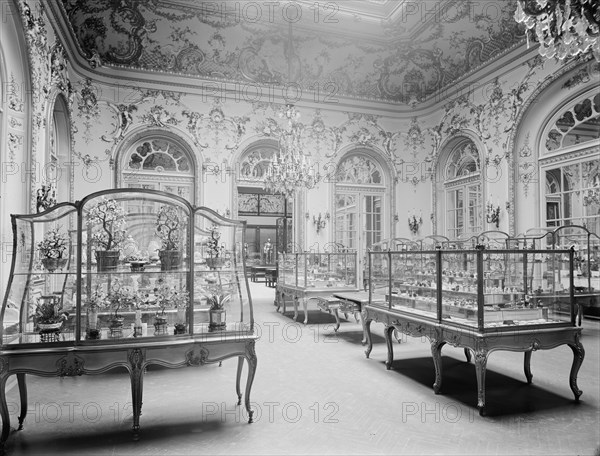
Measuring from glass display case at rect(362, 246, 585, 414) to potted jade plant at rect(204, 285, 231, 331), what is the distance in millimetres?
2254

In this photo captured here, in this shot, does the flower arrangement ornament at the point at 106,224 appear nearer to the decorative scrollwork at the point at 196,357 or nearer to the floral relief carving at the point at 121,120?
the decorative scrollwork at the point at 196,357

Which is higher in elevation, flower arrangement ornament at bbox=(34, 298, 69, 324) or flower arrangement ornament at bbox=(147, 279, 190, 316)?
flower arrangement ornament at bbox=(147, 279, 190, 316)

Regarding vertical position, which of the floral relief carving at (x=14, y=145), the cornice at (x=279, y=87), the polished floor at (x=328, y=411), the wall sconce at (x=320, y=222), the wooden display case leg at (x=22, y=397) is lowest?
the polished floor at (x=328, y=411)

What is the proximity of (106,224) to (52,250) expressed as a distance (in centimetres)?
51

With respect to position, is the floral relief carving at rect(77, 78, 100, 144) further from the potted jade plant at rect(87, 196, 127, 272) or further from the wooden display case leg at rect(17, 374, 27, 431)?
the wooden display case leg at rect(17, 374, 27, 431)

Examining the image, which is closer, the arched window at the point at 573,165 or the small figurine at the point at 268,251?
the arched window at the point at 573,165

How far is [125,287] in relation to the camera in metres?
4.12

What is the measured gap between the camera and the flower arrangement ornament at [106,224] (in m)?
4.12

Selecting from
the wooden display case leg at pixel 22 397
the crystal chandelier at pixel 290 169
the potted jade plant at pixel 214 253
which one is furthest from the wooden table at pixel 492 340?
the crystal chandelier at pixel 290 169

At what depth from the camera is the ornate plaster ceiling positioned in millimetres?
10211

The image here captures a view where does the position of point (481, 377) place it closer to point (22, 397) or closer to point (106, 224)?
point (106, 224)

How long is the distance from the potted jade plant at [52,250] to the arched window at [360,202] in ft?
32.5

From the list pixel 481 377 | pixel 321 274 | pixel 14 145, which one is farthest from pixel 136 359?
pixel 321 274

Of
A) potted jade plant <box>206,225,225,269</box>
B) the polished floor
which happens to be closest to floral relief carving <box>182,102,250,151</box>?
the polished floor
